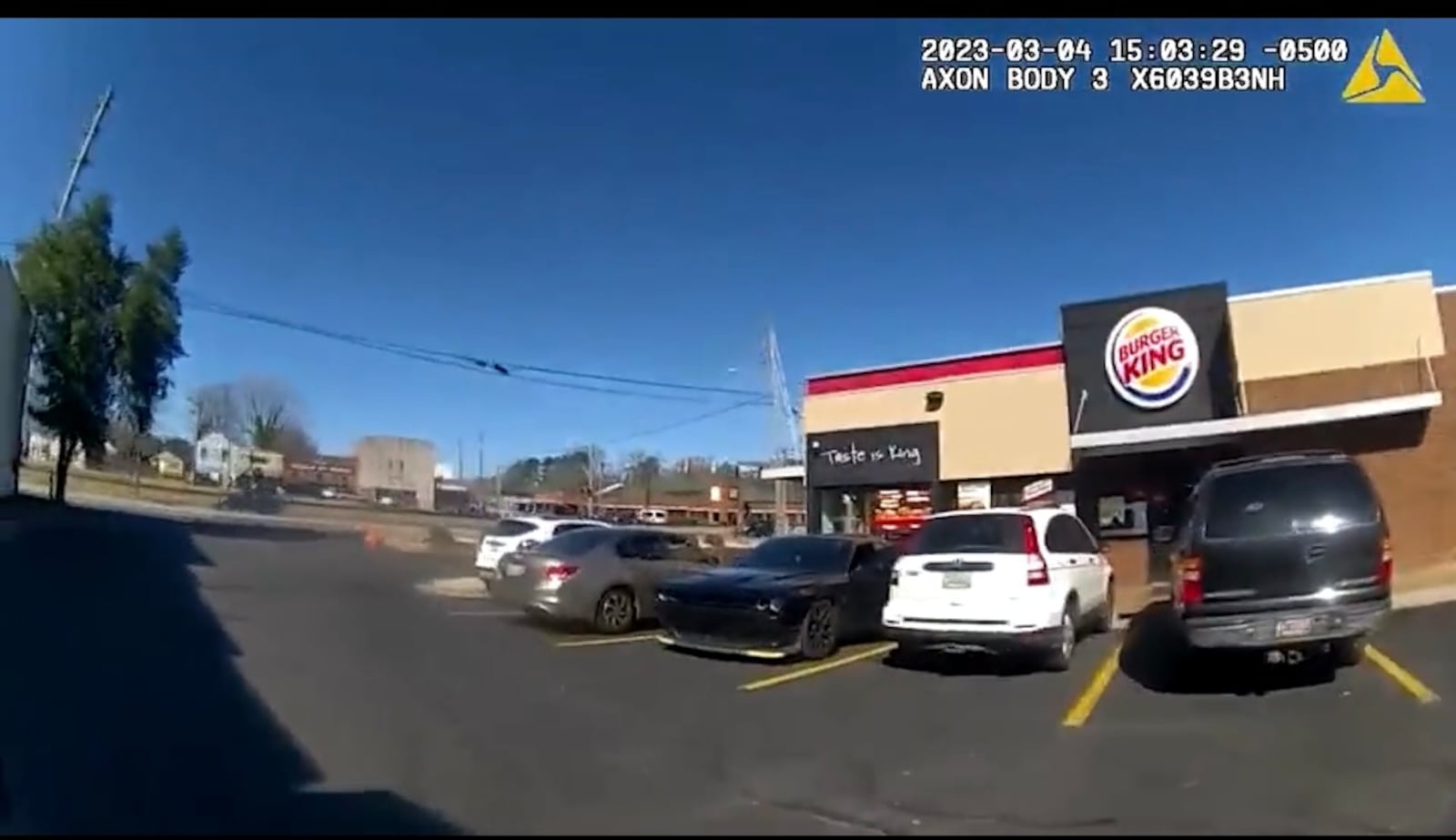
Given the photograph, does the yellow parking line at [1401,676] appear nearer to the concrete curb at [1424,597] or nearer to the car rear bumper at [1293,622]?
the car rear bumper at [1293,622]

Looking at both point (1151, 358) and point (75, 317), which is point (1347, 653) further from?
point (75, 317)

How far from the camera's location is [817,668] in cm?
1016

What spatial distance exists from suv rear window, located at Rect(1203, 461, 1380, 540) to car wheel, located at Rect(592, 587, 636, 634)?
20.2 ft

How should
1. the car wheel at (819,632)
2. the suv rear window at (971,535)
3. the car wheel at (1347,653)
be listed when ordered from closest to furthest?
the car wheel at (1347,653) → the suv rear window at (971,535) → the car wheel at (819,632)

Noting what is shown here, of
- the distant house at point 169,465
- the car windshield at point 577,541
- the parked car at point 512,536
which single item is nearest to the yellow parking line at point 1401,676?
the car windshield at point 577,541

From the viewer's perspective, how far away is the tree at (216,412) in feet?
28.6

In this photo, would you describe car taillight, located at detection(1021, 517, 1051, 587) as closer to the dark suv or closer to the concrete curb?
the dark suv

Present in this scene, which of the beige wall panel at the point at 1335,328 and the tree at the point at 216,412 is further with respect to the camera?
the beige wall panel at the point at 1335,328

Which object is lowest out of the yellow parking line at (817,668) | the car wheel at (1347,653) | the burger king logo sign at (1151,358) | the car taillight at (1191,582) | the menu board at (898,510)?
the yellow parking line at (817,668)

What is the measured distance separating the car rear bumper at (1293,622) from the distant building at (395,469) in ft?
21.3

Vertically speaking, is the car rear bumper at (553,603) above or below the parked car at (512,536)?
below

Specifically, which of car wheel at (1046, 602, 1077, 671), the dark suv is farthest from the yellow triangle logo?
car wheel at (1046, 602, 1077, 671)

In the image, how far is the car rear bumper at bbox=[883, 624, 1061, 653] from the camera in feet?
31.8
